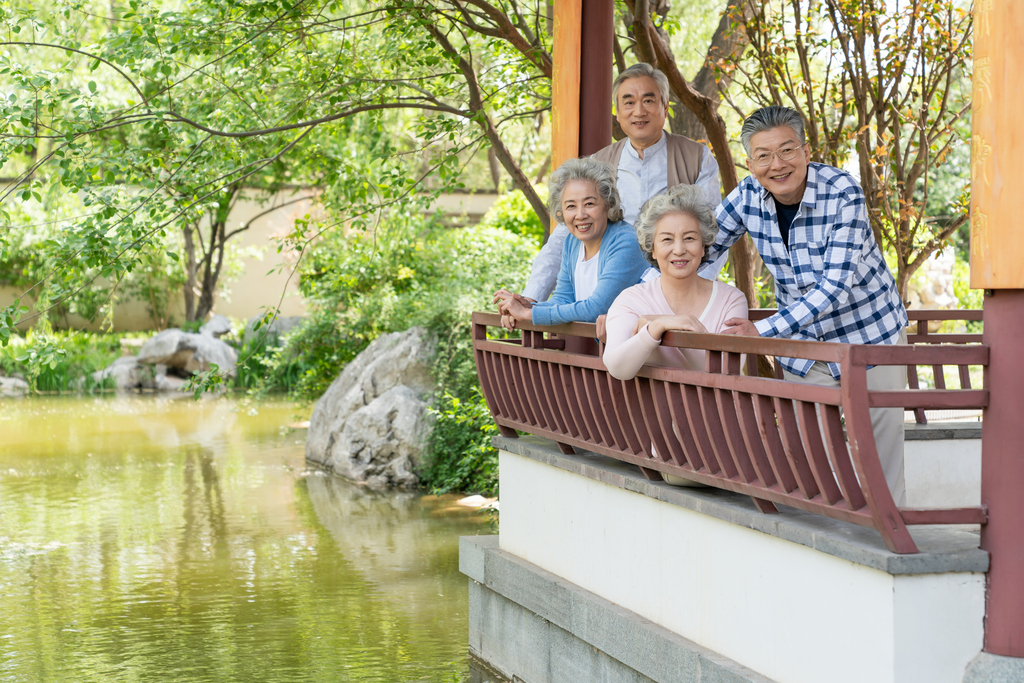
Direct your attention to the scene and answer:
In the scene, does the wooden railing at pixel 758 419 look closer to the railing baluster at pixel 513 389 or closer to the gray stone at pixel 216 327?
the railing baluster at pixel 513 389

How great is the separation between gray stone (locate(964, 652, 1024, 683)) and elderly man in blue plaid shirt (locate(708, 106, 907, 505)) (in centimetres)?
82

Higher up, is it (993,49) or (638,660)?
(993,49)

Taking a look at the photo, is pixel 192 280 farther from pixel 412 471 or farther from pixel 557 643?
pixel 557 643

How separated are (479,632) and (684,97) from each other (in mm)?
3633

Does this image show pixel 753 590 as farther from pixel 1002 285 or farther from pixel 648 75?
pixel 648 75

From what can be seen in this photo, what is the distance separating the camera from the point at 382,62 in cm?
891

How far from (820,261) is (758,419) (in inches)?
25.0

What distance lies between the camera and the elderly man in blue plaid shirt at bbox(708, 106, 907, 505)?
3.24m

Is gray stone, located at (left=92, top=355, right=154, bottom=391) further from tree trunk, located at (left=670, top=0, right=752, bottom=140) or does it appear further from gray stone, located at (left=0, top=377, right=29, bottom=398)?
tree trunk, located at (left=670, top=0, right=752, bottom=140)

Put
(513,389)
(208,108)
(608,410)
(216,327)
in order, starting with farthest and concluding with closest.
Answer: (216,327)
(208,108)
(513,389)
(608,410)

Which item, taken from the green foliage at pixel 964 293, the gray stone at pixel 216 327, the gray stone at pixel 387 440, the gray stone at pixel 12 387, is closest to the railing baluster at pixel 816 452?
the gray stone at pixel 387 440

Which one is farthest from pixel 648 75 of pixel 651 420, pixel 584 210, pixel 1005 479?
pixel 1005 479

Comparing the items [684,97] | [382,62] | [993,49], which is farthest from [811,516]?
[382,62]

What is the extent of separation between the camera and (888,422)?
11.1 feet
